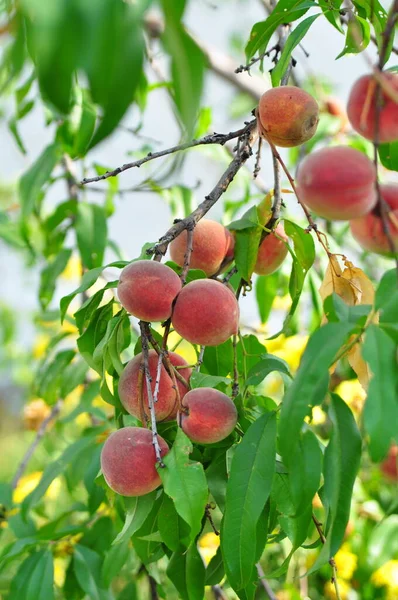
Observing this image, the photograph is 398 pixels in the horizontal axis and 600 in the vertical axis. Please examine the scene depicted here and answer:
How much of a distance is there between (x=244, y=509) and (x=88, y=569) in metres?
0.66

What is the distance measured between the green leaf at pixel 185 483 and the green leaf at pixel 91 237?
2.98 ft

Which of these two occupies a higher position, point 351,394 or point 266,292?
point 266,292

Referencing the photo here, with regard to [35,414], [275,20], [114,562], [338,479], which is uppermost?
[275,20]

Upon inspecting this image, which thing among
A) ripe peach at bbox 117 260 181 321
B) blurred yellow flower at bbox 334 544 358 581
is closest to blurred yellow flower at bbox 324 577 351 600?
blurred yellow flower at bbox 334 544 358 581

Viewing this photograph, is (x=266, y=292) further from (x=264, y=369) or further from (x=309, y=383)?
(x=309, y=383)

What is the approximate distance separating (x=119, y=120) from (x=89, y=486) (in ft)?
3.27

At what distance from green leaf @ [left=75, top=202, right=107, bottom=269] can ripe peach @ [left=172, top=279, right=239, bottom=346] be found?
81 centimetres

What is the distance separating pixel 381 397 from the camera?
1.94 feet

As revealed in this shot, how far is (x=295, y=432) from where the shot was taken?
61 cm

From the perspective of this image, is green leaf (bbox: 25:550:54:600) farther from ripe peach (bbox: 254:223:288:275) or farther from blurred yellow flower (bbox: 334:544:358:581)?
A: blurred yellow flower (bbox: 334:544:358:581)

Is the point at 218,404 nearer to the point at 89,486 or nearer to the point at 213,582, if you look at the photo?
the point at 213,582

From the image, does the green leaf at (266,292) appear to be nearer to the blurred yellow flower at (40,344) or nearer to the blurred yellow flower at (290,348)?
the blurred yellow flower at (290,348)

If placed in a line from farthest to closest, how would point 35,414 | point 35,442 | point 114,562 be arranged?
point 35,414 → point 35,442 → point 114,562

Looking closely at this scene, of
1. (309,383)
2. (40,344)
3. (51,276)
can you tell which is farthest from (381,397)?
(40,344)
